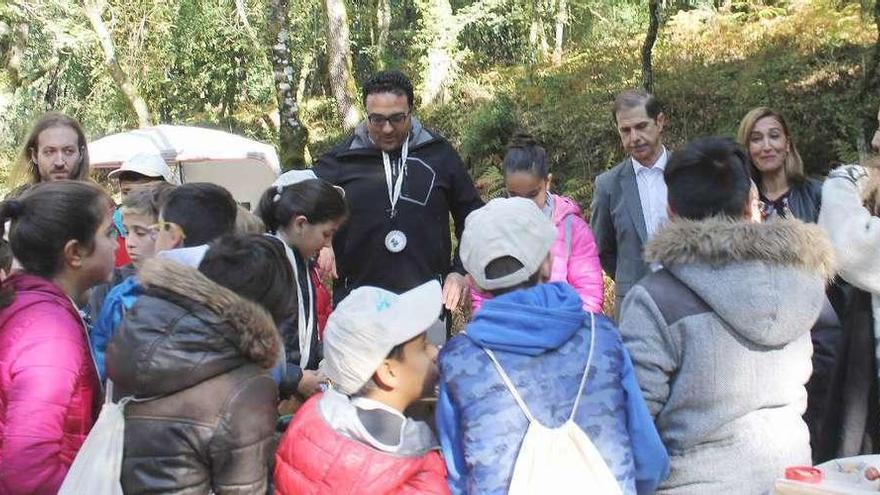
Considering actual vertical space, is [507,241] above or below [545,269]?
above

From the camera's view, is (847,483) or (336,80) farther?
(336,80)

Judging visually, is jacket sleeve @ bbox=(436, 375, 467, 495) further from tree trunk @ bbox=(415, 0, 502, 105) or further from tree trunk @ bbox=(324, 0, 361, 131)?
tree trunk @ bbox=(415, 0, 502, 105)

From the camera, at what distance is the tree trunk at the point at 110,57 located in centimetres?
2153

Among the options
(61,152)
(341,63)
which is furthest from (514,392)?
(341,63)

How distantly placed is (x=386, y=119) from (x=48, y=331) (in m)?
2.23

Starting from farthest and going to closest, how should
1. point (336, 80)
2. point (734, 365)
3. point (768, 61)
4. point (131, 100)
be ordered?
point (131, 100), point (336, 80), point (768, 61), point (734, 365)

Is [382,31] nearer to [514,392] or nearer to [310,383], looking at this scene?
[310,383]

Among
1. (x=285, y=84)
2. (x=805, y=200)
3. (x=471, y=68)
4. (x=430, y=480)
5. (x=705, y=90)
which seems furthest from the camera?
(x=471, y=68)

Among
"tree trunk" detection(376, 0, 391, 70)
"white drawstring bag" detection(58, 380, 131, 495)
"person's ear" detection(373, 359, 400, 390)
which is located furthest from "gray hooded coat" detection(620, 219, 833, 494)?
"tree trunk" detection(376, 0, 391, 70)

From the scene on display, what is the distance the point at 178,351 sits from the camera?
7.75 feet

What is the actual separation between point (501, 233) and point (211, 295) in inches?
35.1

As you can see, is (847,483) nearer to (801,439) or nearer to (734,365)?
(801,439)

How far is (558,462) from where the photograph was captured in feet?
7.55

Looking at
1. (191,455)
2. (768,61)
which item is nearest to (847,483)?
(191,455)
